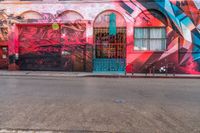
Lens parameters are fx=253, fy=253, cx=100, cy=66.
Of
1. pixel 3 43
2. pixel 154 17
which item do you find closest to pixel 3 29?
pixel 3 43

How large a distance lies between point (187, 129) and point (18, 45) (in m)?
19.7

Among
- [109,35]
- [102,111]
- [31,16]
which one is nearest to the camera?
[102,111]

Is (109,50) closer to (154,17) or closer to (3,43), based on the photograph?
(154,17)

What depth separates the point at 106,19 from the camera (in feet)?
71.9

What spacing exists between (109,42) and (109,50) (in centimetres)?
70

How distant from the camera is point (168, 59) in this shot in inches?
852

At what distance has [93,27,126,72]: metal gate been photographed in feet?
72.3

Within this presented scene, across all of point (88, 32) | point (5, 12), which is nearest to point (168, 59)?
point (88, 32)

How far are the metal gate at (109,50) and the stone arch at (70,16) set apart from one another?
1.96 m

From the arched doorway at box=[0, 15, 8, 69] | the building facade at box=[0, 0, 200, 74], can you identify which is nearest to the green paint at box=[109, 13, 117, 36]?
the building facade at box=[0, 0, 200, 74]

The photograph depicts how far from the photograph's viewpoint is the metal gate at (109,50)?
2203cm

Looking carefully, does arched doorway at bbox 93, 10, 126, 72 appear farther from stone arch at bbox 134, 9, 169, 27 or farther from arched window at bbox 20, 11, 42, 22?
arched window at bbox 20, 11, 42, 22

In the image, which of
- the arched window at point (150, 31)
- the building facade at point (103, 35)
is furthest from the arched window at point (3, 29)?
the arched window at point (150, 31)

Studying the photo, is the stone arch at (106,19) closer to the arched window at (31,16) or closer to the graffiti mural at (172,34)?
the graffiti mural at (172,34)
